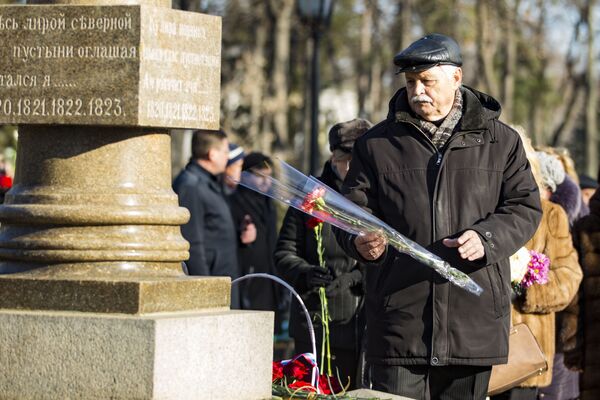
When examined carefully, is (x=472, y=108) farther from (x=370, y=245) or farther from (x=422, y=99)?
(x=370, y=245)

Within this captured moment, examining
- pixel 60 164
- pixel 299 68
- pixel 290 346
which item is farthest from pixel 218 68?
pixel 299 68

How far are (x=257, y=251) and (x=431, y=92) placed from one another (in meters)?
6.30

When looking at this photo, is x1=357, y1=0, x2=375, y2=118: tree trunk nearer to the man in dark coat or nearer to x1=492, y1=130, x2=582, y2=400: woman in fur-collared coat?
the man in dark coat

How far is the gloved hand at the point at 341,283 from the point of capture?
8.24m

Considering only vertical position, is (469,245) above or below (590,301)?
above

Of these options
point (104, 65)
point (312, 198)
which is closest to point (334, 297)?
point (312, 198)

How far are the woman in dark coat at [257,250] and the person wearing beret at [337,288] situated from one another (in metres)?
4.05

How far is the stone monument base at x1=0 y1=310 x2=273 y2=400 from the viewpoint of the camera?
18.6 ft

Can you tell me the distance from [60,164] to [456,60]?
1.84 metres

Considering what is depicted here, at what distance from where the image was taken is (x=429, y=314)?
6.30m

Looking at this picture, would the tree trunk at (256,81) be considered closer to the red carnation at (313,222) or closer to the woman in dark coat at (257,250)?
the woman in dark coat at (257,250)

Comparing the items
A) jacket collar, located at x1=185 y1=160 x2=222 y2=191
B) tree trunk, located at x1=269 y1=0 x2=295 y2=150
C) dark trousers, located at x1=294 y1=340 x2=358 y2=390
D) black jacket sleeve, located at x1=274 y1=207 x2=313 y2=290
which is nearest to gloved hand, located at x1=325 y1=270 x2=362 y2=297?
black jacket sleeve, located at x1=274 y1=207 x2=313 y2=290

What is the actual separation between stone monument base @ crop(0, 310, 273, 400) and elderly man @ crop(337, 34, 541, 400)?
72cm

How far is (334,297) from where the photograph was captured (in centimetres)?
829
